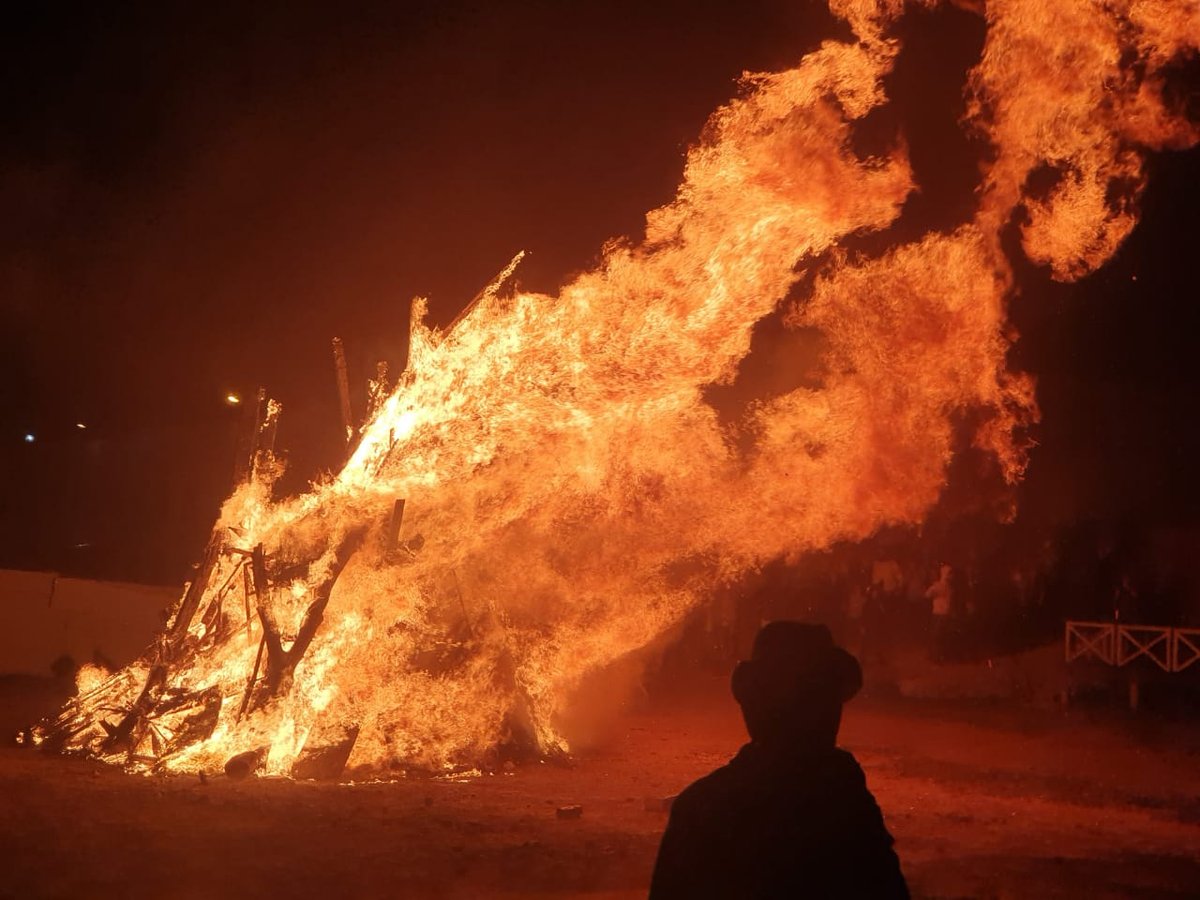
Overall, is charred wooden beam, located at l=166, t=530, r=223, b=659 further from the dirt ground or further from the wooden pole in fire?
the wooden pole in fire

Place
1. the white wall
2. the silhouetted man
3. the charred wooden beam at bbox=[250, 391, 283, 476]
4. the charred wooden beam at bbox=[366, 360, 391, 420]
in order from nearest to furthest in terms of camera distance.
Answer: the silhouetted man, the charred wooden beam at bbox=[366, 360, 391, 420], the charred wooden beam at bbox=[250, 391, 283, 476], the white wall

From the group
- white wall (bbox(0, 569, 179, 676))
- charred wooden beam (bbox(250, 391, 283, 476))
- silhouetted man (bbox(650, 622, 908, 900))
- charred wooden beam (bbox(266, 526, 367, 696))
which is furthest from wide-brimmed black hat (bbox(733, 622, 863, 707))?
white wall (bbox(0, 569, 179, 676))

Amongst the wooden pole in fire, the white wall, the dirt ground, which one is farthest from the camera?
the white wall

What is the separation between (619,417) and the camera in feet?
41.1

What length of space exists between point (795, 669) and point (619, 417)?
10.3 m

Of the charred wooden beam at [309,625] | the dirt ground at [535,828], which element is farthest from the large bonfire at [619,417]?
the dirt ground at [535,828]

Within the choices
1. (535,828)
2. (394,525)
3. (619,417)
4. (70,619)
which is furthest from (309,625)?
(70,619)

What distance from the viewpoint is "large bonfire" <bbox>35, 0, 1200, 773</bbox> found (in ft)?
35.9

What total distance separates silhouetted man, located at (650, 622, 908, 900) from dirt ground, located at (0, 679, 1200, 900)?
537cm

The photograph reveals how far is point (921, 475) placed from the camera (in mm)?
15000

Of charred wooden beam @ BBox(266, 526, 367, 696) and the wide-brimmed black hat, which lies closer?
the wide-brimmed black hat

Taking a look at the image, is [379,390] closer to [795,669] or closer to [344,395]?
[344,395]

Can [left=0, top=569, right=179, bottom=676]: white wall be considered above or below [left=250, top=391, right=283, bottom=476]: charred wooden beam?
below

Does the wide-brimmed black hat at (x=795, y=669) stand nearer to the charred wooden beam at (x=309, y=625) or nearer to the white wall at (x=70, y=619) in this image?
the charred wooden beam at (x=309, y=625)
